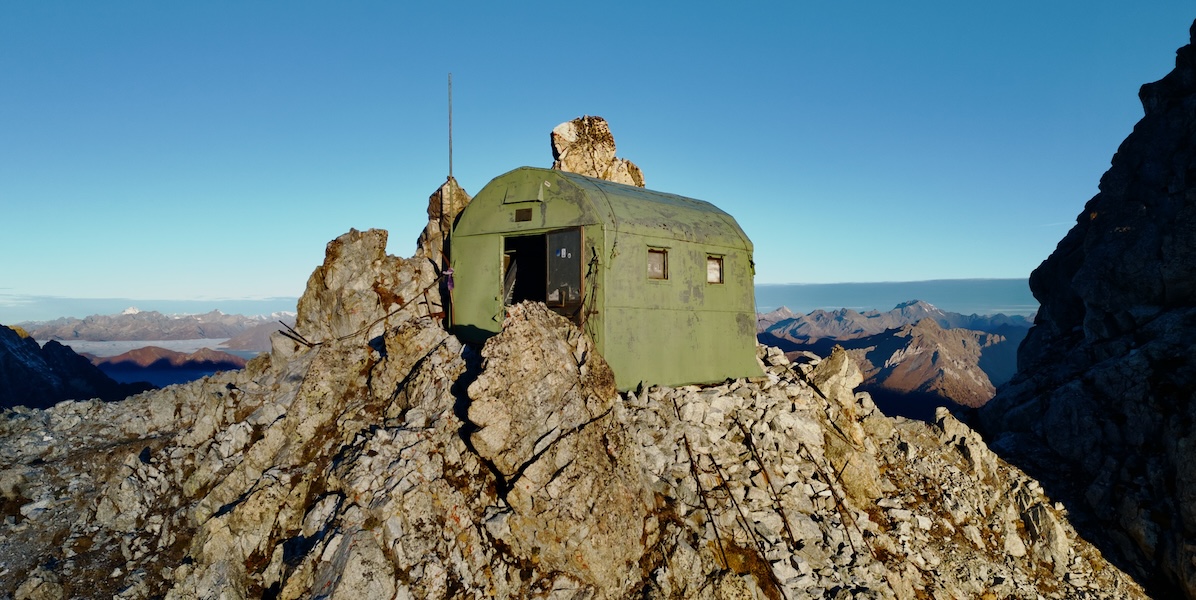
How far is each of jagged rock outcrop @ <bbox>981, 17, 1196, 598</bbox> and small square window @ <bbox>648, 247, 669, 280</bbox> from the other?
42.7 feet

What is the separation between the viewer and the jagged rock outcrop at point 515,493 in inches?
548

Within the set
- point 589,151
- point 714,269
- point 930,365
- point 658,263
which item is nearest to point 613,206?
point 658,263

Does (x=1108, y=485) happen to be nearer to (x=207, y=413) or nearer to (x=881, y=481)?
(x=881, y=481)

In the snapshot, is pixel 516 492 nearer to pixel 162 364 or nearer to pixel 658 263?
pixel 658 263

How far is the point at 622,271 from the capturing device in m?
18.5

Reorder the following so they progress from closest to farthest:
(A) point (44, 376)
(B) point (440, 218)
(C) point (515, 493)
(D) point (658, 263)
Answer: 1. (C) point (515, 493)
2. (D) point (658, 263)
3. (B) point (440, 218)
4. (A) point (44, 376)

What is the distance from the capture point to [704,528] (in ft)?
49.1

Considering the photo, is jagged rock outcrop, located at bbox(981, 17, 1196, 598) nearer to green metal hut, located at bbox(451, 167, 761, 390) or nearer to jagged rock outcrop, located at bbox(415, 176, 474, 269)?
green metal hut, located at bbox(451, 167, 761, 390)

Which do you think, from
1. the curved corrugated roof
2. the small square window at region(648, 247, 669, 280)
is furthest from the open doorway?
the small square window at region(648, 247, 669, 280)

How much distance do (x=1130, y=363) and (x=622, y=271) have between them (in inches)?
654

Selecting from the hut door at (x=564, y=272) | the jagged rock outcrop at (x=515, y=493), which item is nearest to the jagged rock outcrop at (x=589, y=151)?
the hut door at (x=564, y=272)

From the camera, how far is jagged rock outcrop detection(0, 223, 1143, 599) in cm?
1393

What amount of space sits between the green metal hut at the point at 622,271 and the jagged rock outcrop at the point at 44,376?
63.2 metres

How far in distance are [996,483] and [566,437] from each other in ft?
44.2
